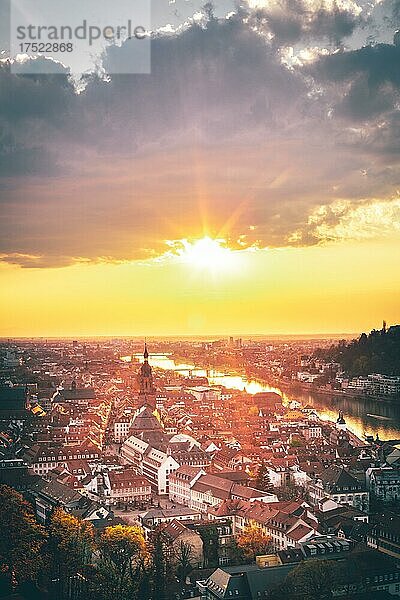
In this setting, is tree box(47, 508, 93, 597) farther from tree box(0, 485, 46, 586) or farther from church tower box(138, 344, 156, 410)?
church tower box(138, 344, 156, 410)

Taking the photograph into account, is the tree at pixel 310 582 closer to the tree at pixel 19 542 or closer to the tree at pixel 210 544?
the tree at pixel 210 544

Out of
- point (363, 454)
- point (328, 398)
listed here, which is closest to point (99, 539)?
point (363, 454)

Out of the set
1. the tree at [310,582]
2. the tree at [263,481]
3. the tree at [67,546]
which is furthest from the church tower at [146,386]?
the tree at [310,582]

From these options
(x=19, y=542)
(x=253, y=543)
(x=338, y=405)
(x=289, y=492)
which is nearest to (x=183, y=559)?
(x=253, y=543)

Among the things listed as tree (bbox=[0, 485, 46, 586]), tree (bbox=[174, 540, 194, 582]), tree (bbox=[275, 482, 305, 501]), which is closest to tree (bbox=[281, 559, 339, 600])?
tree (bbox=[174, 540, 194, 582])

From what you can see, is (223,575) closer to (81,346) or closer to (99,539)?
(99,539)

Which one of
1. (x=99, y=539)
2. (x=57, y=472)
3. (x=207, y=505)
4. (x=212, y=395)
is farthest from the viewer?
(x=212, y=395)
